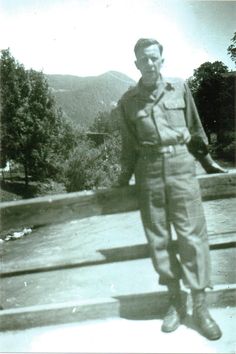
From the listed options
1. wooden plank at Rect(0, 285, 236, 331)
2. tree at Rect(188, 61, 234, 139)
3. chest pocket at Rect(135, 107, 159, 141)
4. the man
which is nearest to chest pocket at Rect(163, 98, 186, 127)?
the man

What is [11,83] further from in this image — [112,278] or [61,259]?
[61,259]

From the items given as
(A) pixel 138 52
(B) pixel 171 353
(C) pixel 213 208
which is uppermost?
(A) pixel 138 52

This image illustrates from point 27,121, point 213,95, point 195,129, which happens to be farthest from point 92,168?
point 195,129

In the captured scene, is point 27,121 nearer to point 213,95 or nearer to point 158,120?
point 213,95

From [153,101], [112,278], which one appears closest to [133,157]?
[153,101]

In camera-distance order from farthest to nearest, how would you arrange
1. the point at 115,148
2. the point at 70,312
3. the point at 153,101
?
1. the point at 115,148
2. the point at 70,312
3. the point at 153,101
